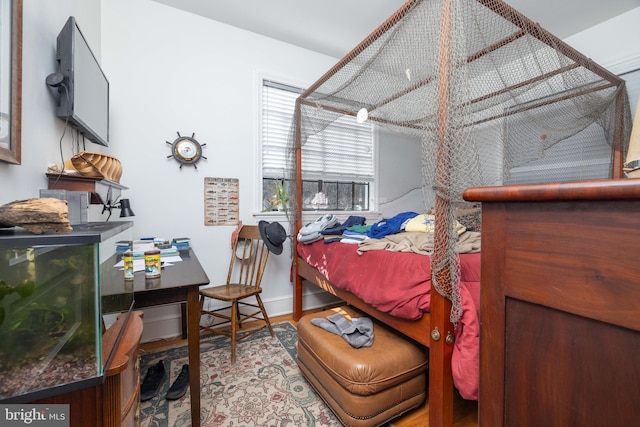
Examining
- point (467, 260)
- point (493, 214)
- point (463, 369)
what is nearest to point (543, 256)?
point (493, 214)

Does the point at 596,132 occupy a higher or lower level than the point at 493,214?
higher

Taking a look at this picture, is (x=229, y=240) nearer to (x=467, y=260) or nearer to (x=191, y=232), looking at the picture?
(x=191, y=232)

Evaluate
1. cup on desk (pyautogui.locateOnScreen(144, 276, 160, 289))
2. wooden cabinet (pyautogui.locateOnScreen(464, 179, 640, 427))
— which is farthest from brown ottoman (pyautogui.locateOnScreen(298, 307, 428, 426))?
cup on desk (pyautogui.locateOnScreen(144, 276, 160, 289))

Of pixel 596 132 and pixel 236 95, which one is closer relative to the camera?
pixel 596 132

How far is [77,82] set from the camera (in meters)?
1.25

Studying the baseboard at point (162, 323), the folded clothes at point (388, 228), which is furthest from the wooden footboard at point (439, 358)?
the baseboard at point (162, 323)

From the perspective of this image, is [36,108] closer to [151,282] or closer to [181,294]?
[151,282]

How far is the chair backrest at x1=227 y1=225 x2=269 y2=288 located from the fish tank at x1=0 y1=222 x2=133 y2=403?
1.66 metres

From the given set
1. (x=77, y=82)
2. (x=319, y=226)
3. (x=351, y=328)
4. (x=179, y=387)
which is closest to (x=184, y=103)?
(x=77, y=82)

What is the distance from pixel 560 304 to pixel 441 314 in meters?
0.77

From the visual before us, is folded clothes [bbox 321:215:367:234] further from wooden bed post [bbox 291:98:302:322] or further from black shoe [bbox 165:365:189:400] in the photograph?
black shoe [bbox 165:365:189:400]

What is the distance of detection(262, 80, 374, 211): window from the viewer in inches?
106

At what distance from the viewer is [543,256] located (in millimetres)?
482

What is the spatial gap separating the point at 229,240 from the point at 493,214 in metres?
2.30
